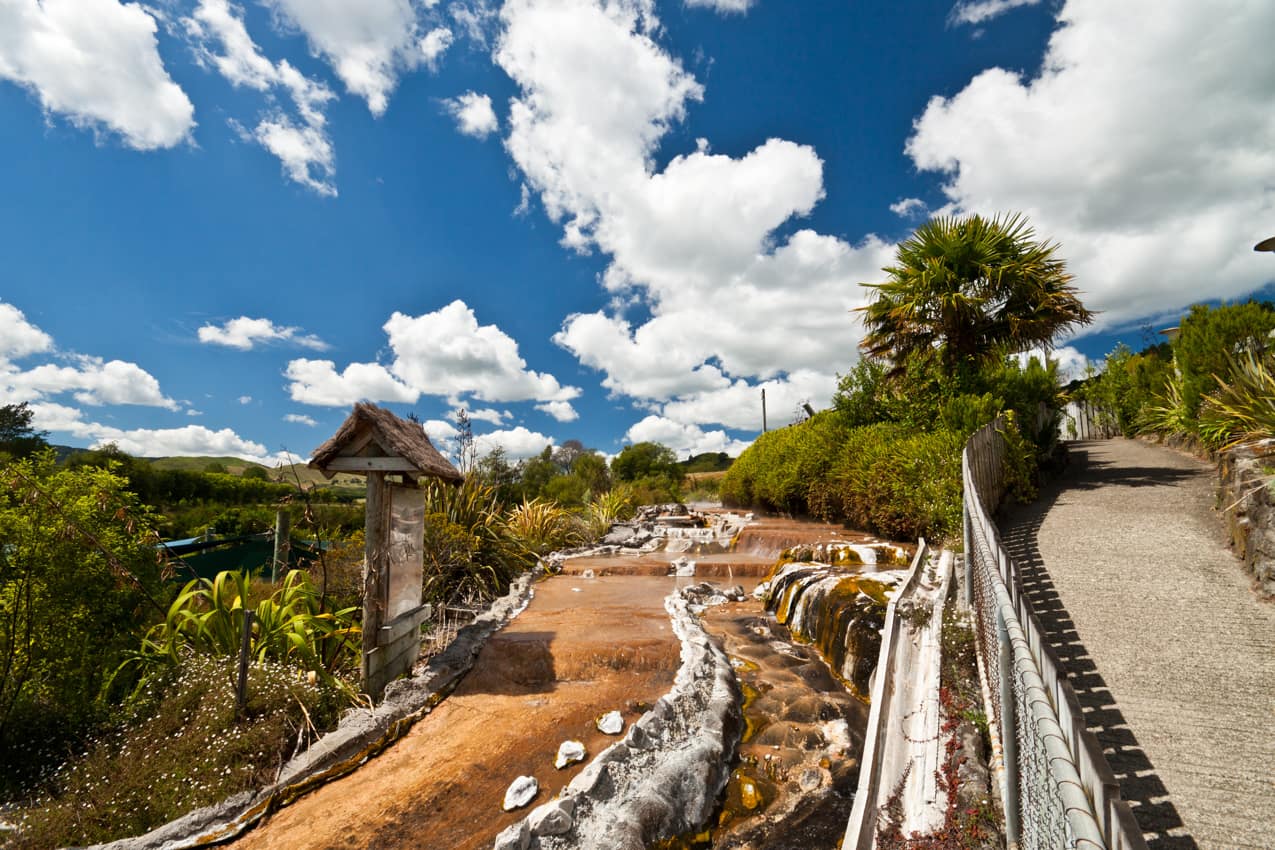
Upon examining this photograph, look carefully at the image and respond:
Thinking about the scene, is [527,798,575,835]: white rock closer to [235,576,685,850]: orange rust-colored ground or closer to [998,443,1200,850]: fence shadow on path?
[235,576,685,850]: orange rust-colored ground

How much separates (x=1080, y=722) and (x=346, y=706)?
17.1ft

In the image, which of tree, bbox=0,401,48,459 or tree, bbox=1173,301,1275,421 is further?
tree, bbox=0,401,48,459

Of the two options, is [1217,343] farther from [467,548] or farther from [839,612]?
[467,548]

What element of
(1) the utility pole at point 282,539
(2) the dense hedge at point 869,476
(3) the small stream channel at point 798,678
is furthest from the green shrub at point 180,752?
(2) the dense hedge at point 869,476

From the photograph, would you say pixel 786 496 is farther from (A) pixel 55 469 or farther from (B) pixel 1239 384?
(A) pixel 55 469

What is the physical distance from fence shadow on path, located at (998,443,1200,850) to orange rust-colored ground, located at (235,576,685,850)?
313 cm

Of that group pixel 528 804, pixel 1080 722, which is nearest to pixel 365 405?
pixel 528 804

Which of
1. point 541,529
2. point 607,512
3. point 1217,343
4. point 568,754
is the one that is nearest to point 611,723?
point 568,754

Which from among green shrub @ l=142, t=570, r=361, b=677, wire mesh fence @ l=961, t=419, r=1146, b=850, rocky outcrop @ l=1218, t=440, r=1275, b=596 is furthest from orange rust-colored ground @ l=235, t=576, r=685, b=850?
rocky outcrop @ l=1218, t=440, r=1275, b=596

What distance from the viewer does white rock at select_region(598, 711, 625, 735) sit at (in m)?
4.39

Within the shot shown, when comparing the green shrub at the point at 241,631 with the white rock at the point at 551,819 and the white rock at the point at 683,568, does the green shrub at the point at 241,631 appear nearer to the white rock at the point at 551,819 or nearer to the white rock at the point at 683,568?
the white rock at the point at 551,819

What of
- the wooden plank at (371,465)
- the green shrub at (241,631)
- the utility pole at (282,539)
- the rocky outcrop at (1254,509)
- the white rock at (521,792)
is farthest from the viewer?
the utility pole at (282,539)

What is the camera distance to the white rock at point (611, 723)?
173 inches

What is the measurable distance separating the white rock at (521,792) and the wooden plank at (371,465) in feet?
9.05
